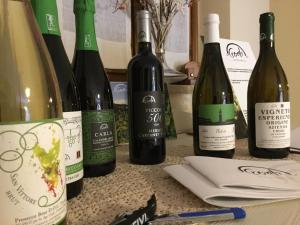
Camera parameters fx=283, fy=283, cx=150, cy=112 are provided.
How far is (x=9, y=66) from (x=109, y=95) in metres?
0.25

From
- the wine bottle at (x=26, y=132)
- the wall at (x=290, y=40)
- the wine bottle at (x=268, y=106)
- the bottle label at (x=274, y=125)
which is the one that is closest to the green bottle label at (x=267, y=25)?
the wine bottle at (x=268, y=106)

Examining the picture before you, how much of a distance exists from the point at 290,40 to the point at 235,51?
0.71 metres

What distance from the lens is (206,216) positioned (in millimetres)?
290

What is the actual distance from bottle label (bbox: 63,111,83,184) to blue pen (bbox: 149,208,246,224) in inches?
5.1

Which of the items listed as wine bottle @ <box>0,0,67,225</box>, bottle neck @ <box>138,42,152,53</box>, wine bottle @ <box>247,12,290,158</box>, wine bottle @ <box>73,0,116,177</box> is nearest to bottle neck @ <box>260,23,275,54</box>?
wine bottle @ <box>247,12,290,158</box>

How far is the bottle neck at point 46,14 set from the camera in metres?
0.34

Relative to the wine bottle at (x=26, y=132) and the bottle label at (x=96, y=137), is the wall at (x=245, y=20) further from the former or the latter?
the wine bottle at (x=26, y=132)

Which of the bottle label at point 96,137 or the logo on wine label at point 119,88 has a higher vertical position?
the logo on wine label at point 119,88

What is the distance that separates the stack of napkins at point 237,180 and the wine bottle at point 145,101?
3.8 inches

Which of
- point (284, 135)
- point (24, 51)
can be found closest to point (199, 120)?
point (284, 135)

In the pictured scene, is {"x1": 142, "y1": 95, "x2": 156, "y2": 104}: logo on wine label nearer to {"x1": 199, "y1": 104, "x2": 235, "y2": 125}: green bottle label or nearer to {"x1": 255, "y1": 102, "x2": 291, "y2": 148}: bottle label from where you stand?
{"x1": 199, "y1": 104, "x2": 235, "y2": 125}: green bottle label

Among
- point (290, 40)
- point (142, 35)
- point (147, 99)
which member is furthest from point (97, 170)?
point (290, 40)

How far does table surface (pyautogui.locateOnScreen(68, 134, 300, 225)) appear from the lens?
0.30 metres

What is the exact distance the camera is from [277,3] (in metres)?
1.42
